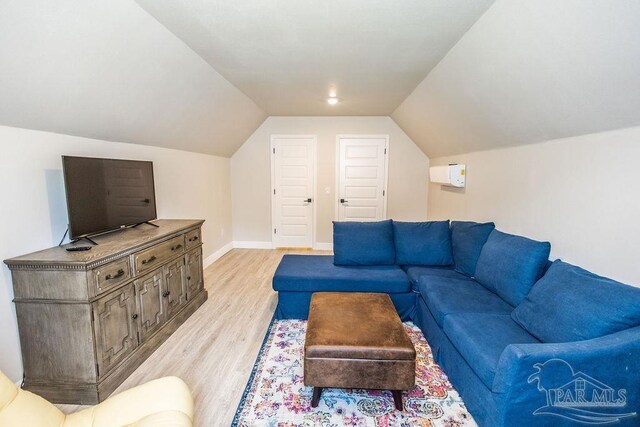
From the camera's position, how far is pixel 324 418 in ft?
5.92

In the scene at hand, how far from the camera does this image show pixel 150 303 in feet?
8.05

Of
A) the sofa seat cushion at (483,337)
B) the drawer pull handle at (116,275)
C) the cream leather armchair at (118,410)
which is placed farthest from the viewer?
the drawer pull handle at (116,275)

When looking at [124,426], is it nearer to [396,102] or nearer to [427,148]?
[396,102]

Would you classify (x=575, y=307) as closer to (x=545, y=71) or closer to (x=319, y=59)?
(x=545, y=71)

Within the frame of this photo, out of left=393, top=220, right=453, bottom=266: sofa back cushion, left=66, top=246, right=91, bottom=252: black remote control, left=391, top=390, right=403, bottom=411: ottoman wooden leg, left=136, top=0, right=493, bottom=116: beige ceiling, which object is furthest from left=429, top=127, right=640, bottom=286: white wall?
left=66, top=246, right=91, bottom=252: black remote control

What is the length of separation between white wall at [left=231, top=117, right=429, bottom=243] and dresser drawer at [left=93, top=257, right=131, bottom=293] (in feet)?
12.1

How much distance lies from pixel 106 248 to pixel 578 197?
3309 millimetres

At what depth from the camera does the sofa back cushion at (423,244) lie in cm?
324

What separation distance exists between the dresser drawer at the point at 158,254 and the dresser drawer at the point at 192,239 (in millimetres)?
108

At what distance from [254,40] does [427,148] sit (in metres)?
3.68

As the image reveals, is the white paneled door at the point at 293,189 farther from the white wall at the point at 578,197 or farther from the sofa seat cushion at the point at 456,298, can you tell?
the sofa seat cushion at the point at 456,298

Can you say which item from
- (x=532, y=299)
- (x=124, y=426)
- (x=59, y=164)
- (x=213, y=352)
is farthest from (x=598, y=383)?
(x=59, y=164)

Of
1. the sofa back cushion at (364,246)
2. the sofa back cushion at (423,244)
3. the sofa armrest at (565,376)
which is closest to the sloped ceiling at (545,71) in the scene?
the sofa back cushion at (423,244)

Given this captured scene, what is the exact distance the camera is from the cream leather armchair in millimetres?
1239
